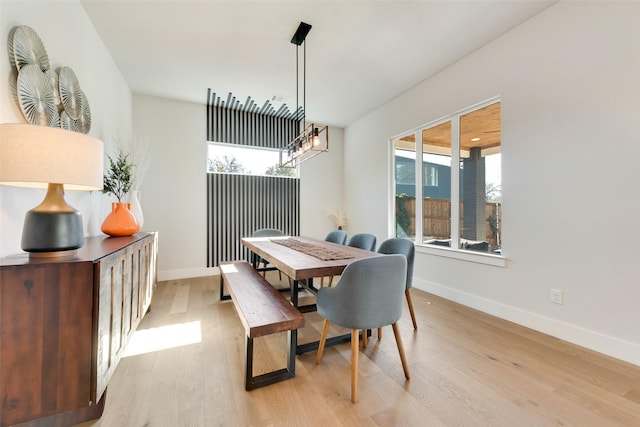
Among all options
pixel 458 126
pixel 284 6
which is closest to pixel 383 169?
pixel 458 126

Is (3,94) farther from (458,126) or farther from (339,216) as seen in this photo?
(339,216)

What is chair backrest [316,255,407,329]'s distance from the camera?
60.8 inches

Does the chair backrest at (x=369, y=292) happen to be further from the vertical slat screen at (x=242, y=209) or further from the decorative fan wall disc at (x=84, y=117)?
the vertical slat screen at (x=242, y=209)

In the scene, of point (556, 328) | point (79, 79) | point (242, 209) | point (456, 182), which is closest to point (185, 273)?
point (242, 209)

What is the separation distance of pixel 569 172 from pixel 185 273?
16.8ft

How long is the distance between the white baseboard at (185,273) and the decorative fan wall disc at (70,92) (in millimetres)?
2797

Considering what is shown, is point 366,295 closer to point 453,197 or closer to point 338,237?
point 338,237

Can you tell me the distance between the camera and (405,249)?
246 centimetres

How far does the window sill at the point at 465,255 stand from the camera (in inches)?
109

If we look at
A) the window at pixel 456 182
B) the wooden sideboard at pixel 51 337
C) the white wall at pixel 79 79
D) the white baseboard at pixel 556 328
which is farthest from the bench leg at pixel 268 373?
the window at pixel 456 182

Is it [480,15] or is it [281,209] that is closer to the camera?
[480,15]

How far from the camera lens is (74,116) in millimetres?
2035

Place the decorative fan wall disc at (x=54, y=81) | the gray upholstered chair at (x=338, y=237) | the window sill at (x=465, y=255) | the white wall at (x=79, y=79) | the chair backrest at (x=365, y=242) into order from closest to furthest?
the white wall at (x=79, y=79)
the decorative fan wall disc at (x=54, y=81)
the window sill at (x=465, y=255)
the chair backrest at (x=365, y=242)
the gray upholstered chair at (x=338, y=237)

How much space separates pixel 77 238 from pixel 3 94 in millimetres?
873
